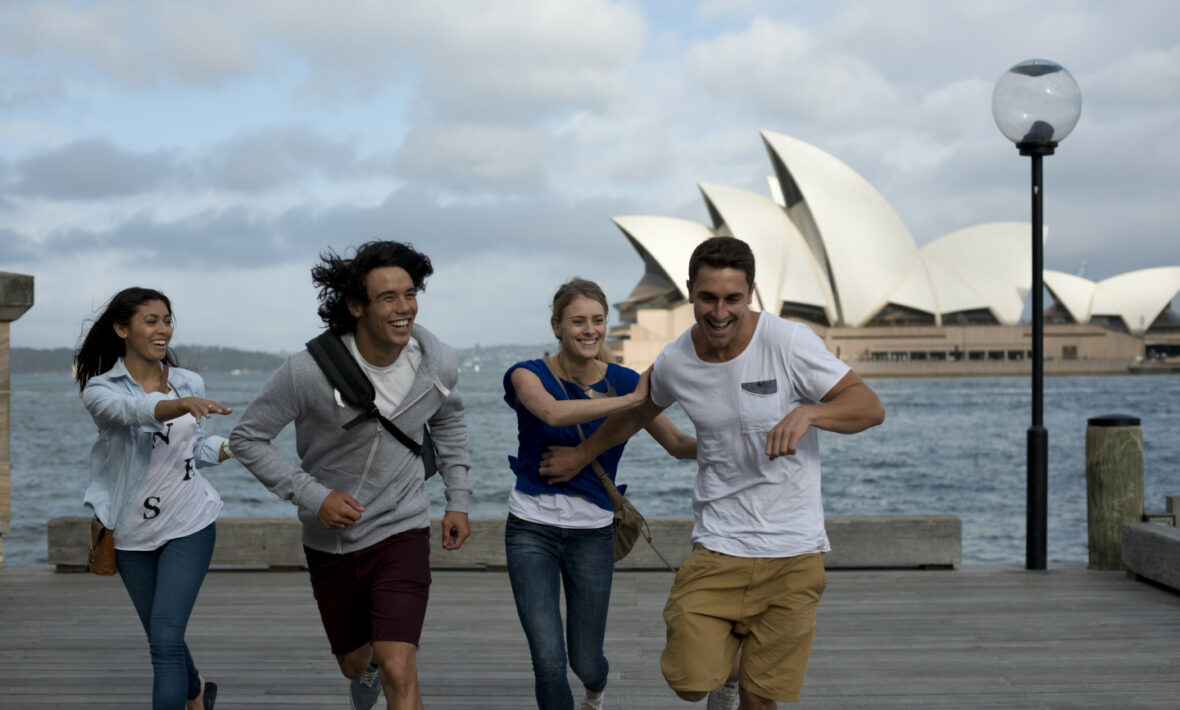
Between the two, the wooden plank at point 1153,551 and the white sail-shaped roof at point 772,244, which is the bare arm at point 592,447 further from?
the white sail-shaped roof at point 772,244

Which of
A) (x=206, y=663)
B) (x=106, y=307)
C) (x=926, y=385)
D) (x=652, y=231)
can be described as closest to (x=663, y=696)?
(x=206, y=663)

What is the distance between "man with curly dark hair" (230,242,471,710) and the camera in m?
2.22

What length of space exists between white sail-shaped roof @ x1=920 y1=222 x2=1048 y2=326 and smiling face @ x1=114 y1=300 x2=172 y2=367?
52443 mm

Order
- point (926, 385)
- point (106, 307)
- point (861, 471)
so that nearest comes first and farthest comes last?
point (106, 307)
point (861, 471)
point (926, 385)

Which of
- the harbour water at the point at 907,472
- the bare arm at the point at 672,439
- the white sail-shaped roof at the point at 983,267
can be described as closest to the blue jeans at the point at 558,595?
the bare arm at the point at 672,439

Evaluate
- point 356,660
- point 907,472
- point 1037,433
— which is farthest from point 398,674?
point 907,472

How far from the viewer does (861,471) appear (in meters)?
22.3

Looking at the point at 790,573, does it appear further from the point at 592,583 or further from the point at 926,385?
the point at 926,385

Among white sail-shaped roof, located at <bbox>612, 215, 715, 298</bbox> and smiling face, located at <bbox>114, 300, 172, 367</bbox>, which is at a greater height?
white sail-shaped roof, located at <bbox>612, 215, 715, 298</bbox>

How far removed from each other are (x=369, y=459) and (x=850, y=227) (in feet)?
144

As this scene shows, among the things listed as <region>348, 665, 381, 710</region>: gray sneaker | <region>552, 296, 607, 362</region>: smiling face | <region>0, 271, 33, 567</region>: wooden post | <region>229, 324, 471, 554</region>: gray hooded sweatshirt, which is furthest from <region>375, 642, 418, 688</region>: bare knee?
<region>0, 271, 33, 567</region>: wooden post

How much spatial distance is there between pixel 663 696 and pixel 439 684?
2.30 feet

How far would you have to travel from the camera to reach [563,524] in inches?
97.0

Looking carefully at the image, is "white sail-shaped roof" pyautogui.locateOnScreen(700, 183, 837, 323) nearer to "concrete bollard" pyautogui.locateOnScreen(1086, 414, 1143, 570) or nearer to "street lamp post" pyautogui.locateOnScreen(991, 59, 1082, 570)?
"street lamp post" pyautogui.locateOnScreen(991, 59, 1082, 570)
